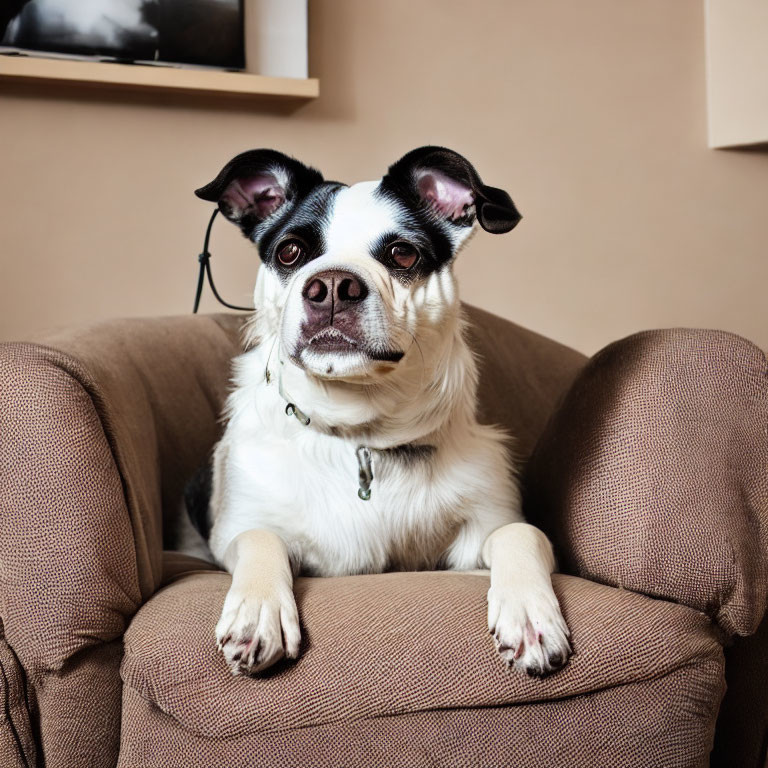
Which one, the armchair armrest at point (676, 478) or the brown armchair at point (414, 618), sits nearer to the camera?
the brown armchair at point (414, 618)

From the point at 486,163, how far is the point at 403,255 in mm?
1610

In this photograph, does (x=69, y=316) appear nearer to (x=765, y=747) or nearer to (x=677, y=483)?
(x=677, y=483)

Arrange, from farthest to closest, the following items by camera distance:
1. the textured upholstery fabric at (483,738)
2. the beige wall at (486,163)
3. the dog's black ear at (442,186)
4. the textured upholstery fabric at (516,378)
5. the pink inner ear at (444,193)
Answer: the beige wall at (486,163)
the textured upholstery fabric at (516,378)
the pink inner ear at (444,193)
the dog's black ear at (442,186)
the textured upholstery fabric at (483,738)

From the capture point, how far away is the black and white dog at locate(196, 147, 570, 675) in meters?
1.37

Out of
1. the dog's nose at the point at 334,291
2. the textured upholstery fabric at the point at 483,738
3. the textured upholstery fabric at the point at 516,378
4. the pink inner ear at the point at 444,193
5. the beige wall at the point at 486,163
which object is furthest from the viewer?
the beige wall at the point at 486,163

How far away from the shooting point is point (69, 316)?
2.58m

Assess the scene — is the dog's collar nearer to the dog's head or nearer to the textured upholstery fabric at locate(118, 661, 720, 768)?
the dog's head

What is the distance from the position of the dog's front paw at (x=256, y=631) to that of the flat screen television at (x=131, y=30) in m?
1.80

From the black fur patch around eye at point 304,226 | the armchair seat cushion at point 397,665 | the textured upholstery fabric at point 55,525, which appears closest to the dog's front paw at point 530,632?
the armchair seat cushion at point 397,665

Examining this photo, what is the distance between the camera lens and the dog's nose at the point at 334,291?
4.34 ft

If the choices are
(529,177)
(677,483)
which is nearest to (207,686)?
(677,483)

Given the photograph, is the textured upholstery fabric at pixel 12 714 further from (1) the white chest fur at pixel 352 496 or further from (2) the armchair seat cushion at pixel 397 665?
(1) the white chest fur at pixel 352 496

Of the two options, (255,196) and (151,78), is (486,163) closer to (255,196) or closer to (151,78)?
(151,78)

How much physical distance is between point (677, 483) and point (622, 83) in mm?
2180
